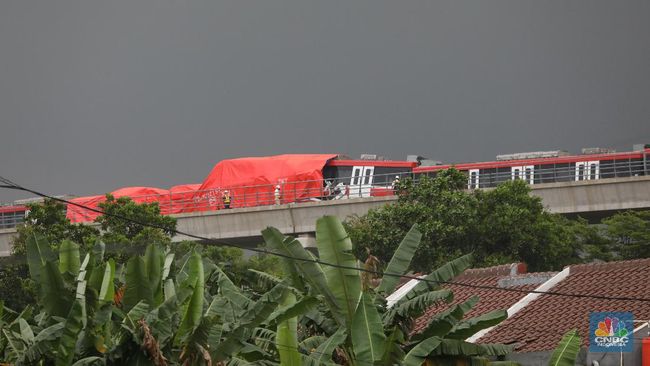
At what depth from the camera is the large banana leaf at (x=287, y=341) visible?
26266 millimetres

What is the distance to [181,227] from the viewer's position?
7519 cm

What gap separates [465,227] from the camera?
56.8 metres

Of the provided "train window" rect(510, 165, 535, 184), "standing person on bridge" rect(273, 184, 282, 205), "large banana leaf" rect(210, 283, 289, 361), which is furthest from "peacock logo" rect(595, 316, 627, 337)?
"standing person on bridge" rect(273, 184, 282, 205)

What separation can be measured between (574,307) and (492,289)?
3337mm

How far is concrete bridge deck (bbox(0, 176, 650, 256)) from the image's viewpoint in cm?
6550

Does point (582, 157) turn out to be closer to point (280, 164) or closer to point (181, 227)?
point (280, 164)

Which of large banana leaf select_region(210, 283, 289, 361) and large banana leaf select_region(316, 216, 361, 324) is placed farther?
large banana leaf select_region(316, 216, 361, 324)

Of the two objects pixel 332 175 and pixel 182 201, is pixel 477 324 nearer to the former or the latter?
pixel 332 175

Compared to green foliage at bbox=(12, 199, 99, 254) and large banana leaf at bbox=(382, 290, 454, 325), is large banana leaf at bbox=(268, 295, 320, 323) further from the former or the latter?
green foliage at bbox=(12, 199, 99, 254)

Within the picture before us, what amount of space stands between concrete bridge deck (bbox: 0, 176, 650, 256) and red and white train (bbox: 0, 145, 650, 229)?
1259 millimetres

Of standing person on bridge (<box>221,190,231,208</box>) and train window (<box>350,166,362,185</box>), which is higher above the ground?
train window (<box>350,166,362,185</box>)

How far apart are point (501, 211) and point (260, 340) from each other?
31753 mm

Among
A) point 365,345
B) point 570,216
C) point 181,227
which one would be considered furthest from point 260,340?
point 181,227

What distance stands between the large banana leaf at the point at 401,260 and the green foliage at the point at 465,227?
28.0 meters
